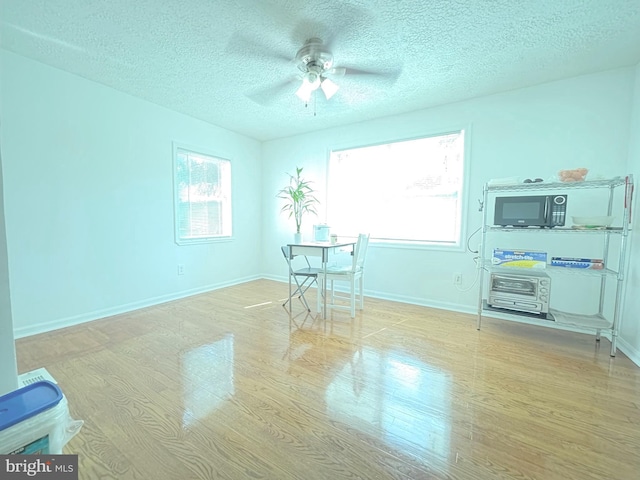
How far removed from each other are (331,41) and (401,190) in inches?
82.5

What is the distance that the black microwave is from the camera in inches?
97.6

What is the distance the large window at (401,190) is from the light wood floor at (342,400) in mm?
1332

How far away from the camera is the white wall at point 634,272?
2254 millimetres

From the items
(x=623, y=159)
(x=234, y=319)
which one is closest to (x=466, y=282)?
(x=623, y=159)

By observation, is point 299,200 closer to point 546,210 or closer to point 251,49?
point 251,49

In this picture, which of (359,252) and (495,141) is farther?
(359,252)

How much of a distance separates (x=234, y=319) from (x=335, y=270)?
1239 mm

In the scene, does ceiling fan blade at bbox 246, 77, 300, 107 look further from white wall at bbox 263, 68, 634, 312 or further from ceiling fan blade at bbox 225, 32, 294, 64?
white wall at bbox 263, 68, 634, 312

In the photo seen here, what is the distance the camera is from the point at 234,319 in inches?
120

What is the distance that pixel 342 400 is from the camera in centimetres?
169

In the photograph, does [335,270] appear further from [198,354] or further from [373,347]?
[198,354]

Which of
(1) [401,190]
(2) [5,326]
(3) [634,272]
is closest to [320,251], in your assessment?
(1) [401,190]

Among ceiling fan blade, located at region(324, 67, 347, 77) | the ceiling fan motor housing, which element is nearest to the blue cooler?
the ceiling fan motor housing

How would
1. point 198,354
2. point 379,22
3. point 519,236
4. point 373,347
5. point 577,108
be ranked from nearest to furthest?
point 379,22 → point 198,354 → point 373,347 → point 577,108 → point 519,236
